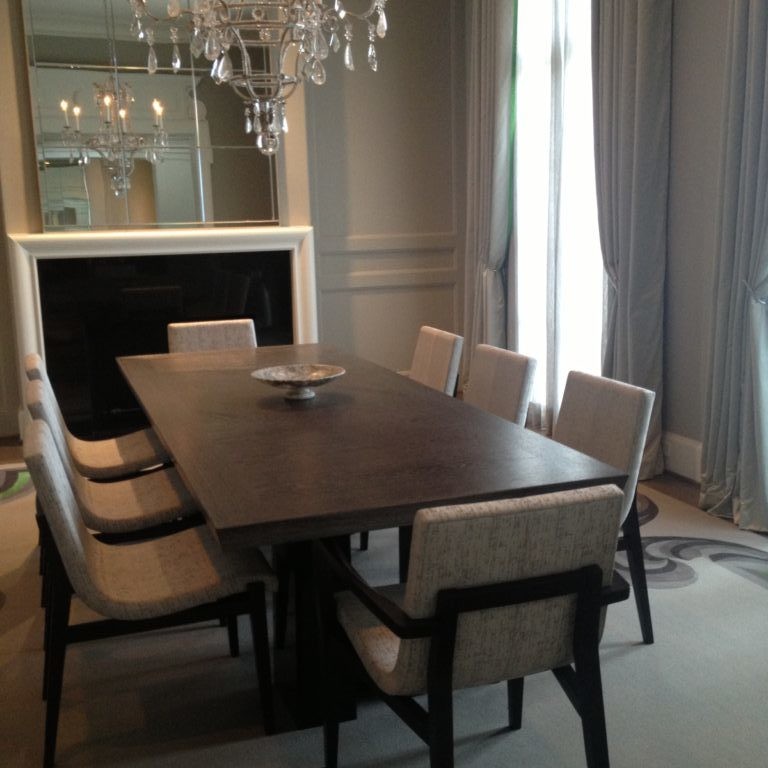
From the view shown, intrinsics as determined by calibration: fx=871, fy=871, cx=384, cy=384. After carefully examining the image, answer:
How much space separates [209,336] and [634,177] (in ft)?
6.72

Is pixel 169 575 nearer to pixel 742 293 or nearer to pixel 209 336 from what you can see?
pixel 209 336

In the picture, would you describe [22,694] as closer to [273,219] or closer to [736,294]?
[736,294]

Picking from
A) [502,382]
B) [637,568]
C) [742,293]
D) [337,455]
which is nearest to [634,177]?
[742,293]

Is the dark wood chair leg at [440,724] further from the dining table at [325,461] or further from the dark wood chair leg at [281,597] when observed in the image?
the dark wood chair leg at [281,597]

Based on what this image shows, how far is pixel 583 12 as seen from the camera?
14.3 feet

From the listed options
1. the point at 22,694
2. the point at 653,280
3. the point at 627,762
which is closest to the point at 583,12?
the point at 653,280

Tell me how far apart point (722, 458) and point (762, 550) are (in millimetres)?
457

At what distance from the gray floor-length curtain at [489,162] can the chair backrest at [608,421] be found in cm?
269

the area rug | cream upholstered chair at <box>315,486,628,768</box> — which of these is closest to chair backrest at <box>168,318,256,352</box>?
the area rug

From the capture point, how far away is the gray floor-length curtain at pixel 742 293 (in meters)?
3.22

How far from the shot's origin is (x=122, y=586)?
2.05m

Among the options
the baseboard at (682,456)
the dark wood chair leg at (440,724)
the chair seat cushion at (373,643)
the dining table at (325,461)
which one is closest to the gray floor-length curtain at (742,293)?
the baseboard at (682,456)

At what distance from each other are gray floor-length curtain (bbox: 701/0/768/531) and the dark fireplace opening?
8.63ft

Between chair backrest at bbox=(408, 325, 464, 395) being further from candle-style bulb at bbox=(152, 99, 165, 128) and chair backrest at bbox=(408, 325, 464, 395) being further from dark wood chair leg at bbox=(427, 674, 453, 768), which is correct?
candle-style bulb at bbox=(152, 99, 165, 128)
